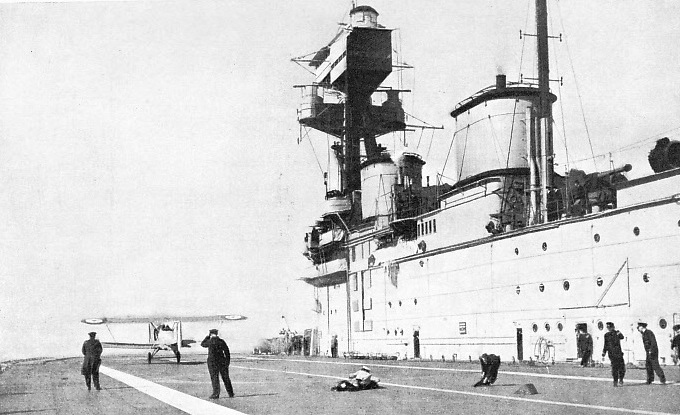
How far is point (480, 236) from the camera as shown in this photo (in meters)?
30.6

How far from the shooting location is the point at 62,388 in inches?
818

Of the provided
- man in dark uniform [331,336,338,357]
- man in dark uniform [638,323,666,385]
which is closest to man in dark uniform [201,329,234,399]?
man in dark uniform [638,323,666,385]

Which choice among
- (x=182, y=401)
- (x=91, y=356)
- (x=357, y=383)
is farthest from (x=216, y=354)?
(x=91, y=356)

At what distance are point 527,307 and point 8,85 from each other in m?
18.0

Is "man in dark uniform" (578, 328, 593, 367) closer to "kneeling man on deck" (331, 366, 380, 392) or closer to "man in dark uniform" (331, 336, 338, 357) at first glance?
"kneeling man on deck" (331, 366, 380, 392)

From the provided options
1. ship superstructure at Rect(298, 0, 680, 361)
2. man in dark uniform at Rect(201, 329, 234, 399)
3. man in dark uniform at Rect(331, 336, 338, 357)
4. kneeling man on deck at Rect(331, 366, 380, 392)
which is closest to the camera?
man in dark uniform at Rect(201, 329, 234, 399)

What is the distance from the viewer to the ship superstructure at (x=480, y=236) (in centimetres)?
2186

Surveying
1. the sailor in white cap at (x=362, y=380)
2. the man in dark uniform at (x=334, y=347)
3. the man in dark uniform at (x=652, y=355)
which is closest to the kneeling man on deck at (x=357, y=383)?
the sailor in white cap at (x=362, y=380)

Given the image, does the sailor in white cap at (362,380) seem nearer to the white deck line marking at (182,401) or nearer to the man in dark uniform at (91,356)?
the white deck line marking at (182,401)

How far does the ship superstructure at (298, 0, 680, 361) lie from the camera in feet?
71.7

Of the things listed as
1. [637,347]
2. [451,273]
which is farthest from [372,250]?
[637,347]

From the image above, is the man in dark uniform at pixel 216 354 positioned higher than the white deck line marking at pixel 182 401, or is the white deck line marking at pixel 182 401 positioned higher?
the man in dark uniform at pixel 216 354

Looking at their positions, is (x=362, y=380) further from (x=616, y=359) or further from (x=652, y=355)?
(x=652, y=355)

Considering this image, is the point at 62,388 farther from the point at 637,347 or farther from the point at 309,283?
the point at 309,283
